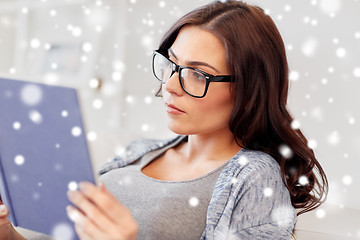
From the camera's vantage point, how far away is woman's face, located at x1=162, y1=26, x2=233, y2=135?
99cm

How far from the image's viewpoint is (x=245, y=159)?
100 centimetres

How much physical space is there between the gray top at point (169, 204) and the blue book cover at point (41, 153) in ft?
0.86

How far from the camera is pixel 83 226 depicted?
0.65 metres

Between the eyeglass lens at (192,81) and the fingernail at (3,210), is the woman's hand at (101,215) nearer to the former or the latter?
the fingernail at (3,210)

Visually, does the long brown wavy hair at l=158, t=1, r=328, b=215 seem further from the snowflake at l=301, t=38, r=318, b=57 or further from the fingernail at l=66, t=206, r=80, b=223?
the fingernail at l=66, t=206, r=80, b=223

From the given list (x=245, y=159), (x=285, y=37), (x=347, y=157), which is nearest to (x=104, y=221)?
(x=245, y=159)

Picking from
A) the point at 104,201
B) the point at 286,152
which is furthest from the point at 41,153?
the point at 286,152

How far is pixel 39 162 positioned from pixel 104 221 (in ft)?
0.59

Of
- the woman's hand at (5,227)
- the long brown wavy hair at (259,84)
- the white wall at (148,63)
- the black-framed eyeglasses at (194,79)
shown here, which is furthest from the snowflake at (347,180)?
the woman's hand at (5,227)

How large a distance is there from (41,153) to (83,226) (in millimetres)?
160

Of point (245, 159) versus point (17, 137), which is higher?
point (17, 137)

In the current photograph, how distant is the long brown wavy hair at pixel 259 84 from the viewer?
99cm

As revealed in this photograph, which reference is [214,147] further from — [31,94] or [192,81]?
[31,94]

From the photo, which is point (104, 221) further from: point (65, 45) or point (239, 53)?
point (65, 45)
